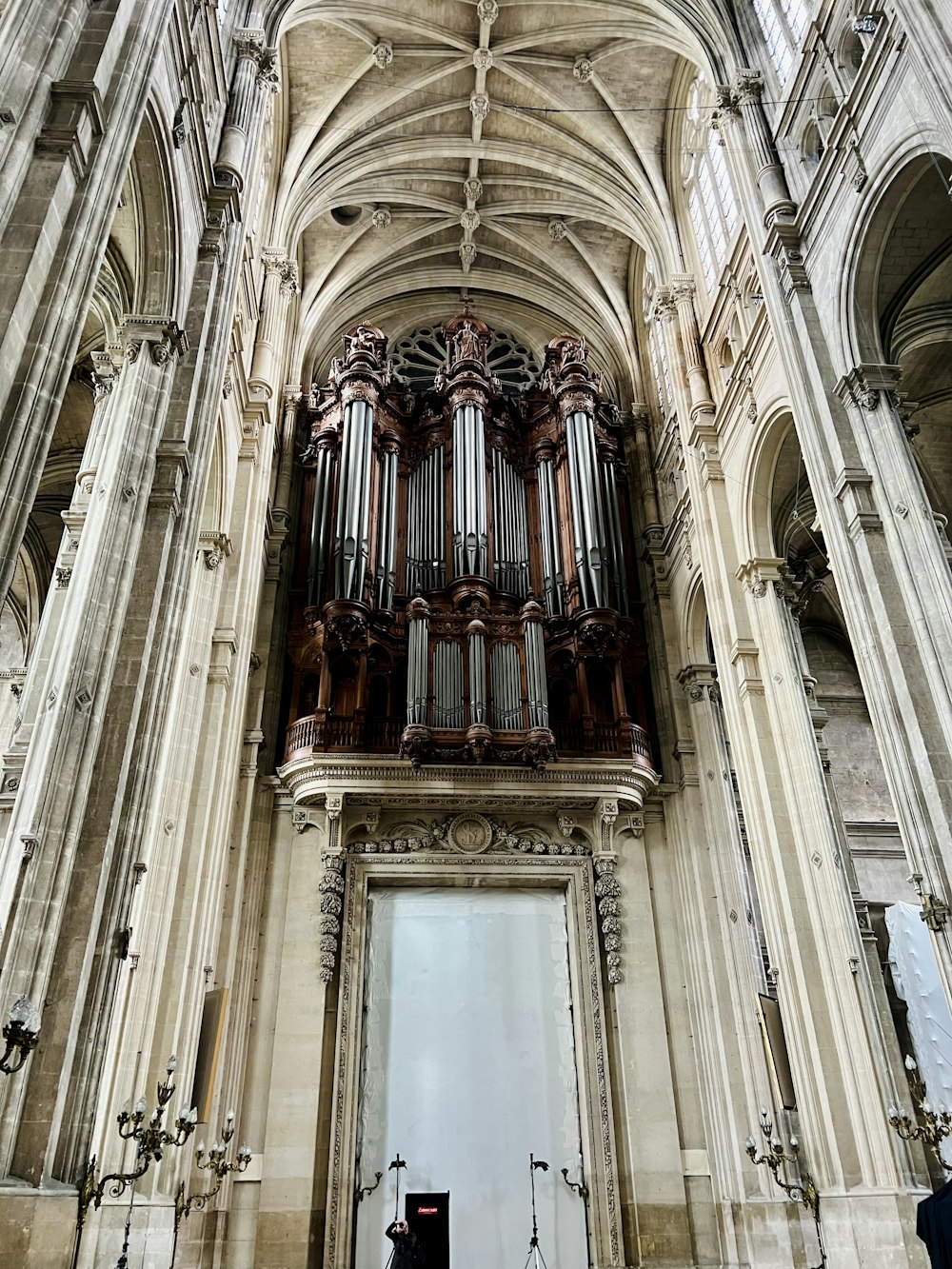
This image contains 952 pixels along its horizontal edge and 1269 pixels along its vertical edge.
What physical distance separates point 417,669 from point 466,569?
2.56m

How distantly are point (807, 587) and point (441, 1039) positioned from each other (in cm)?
936

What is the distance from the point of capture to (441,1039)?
15.4 metres

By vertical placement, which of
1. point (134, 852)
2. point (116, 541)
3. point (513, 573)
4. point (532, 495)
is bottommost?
point (134, 852)

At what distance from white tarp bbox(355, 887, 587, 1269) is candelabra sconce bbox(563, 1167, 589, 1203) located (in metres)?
0.08

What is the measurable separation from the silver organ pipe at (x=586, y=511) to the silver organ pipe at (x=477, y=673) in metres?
2.10

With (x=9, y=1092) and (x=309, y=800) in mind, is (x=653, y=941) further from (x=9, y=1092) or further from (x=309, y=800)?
(x=9, y=1092)

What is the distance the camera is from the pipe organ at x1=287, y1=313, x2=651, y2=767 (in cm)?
1605

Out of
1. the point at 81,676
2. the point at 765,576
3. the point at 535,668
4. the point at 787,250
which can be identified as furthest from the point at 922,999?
the point at 81,676

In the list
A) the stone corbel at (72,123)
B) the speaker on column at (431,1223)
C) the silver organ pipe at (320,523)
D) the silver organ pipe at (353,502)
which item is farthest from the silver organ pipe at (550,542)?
the stone corbel at (72,123)

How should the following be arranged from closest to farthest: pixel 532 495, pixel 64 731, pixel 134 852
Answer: pixel 64 731 → pixel 134 852 → pixel 532 495

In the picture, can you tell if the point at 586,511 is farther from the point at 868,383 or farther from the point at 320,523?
the point at 868,383

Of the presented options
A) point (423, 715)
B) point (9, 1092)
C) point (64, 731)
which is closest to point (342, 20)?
point (423, 715)

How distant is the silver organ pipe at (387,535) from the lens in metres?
17.6

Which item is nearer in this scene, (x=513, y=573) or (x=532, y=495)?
(x=513, y=573)
